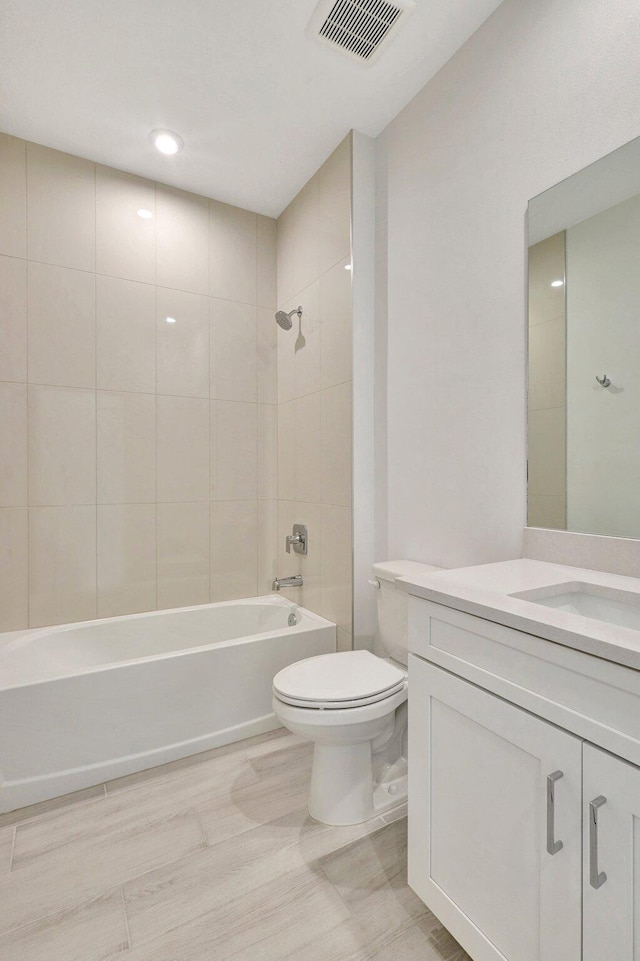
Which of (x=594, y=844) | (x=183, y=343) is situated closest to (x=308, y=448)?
(x=183, y=343)

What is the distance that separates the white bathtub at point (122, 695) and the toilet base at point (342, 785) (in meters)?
0.58

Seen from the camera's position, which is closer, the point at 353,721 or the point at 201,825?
the point at 353,721

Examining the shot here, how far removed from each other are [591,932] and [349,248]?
2.27 meters

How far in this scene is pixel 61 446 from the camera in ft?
7.37

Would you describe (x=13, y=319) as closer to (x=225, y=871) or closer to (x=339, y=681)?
(x=339, y=681)

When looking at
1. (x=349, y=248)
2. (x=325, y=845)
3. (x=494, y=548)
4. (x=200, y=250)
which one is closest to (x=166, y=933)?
(x=325, y=845)

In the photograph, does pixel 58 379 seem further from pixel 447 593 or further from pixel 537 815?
pixel 537 815

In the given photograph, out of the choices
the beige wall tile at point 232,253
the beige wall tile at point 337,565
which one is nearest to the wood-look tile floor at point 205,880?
the beige wall tile at point 337,565

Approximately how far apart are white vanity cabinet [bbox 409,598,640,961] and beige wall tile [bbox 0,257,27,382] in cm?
205

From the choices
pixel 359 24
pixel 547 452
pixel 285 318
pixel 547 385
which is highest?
pixel 359 24

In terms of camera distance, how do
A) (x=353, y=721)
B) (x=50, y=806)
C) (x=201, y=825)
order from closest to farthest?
1. (x=353, y=721)
2. (x=201, y=825)
3. (x=50, y=806)

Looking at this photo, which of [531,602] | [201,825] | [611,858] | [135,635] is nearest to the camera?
[611,858]

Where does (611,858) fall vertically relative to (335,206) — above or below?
below

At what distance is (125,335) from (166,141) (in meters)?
0.88
